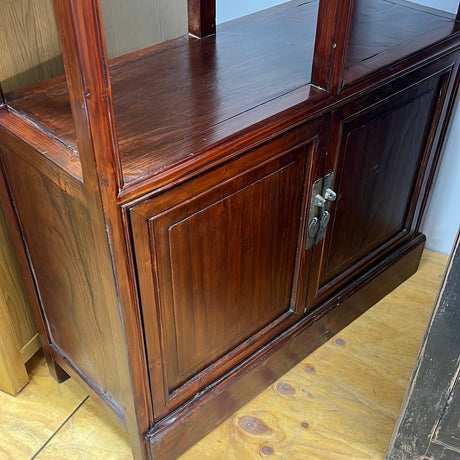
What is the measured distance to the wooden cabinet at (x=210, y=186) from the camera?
1085 mm

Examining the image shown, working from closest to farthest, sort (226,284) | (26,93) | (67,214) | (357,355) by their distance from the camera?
1. (67,214)
2. (26,93)
3. (226,284)
4. (357,355)

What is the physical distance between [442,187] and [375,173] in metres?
0.56

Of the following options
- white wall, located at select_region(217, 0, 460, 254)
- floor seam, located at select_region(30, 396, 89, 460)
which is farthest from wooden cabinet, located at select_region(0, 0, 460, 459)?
white wall, located at select_region(217, 0, 460, 254)

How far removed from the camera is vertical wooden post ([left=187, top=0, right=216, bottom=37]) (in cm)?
147

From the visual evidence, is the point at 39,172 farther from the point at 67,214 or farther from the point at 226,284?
the point at 226,284

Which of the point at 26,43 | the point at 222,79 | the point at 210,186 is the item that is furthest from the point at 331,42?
the point at 26,43

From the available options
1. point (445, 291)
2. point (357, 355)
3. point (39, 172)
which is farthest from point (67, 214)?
point (357, 355)

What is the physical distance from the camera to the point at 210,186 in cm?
117

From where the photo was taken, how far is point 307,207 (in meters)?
1.45

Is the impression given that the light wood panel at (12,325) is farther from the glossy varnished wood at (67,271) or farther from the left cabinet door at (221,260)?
the left cabinet door at (221,260)

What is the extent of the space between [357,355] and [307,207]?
0.60 metres

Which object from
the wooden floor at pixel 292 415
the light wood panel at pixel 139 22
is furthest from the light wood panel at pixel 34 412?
the light wood panel at pixel 139 22

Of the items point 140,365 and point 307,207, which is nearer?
point 140,365

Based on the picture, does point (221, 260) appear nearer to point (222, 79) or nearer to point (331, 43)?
point (222, 79)
